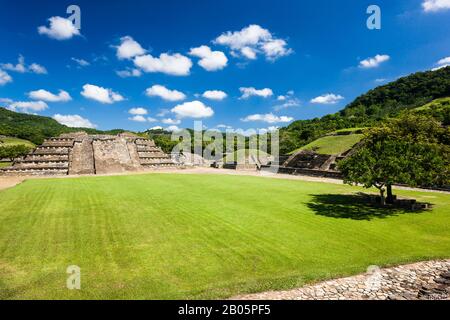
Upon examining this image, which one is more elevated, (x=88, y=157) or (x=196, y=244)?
(x=88, y=157)

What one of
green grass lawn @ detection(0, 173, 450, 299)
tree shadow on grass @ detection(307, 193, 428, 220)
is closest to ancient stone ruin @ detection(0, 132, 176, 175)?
green grass lawn @ detection(0, 173, 450, 299)

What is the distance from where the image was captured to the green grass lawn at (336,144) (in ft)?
153

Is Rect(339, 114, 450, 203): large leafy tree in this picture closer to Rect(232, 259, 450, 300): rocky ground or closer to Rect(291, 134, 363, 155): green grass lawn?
Rect(232, 259, 450, 300): rocky ground

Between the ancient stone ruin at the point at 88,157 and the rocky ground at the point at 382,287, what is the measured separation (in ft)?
132

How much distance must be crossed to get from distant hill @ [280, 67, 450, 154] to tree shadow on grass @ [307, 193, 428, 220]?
4637 cm

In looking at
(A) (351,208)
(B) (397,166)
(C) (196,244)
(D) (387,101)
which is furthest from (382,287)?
(D) (387,101)

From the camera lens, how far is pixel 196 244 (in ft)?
35.1

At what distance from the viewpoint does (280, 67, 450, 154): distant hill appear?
70213mm

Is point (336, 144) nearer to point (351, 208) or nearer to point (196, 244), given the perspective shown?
point (351, 208)

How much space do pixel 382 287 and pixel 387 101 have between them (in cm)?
9296

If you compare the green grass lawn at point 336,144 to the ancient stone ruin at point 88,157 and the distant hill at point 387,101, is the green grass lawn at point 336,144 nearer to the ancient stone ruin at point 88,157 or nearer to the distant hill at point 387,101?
the distant hill at point 387,101

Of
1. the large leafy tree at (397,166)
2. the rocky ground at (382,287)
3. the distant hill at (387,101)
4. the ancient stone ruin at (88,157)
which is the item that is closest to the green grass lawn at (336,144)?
the distant hill at (387,101)

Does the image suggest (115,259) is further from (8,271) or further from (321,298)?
(321,298)
